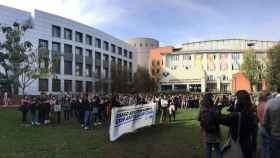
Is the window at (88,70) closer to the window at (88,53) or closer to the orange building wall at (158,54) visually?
the window at (88,53)

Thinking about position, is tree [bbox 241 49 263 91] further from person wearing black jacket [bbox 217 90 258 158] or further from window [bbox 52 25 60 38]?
person wearing black jacket [bbox 217 90 258 158]

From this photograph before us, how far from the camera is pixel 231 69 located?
110375 mm

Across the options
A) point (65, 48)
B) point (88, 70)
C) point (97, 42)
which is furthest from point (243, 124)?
point (97, 42)

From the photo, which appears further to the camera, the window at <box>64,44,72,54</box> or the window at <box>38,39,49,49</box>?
the window at <box>64,44,72,54</box>

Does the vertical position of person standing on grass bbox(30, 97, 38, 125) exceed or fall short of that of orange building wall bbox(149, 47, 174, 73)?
it falls short

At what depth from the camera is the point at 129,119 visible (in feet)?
54.6

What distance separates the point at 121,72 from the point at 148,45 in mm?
63349

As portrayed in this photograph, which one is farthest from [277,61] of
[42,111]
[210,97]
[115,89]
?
[210,97]

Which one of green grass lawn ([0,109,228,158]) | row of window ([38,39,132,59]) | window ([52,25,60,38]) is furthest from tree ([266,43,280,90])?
green grass lawn ([0,109,228,158])

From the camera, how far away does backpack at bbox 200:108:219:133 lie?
7.59m

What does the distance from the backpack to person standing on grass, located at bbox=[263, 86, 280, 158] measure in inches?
43.4

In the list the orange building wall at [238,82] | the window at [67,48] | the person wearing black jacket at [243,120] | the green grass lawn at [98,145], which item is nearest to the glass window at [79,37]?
the window at [67,48]

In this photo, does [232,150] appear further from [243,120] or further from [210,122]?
[210,122]

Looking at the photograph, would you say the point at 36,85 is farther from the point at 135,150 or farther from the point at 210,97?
the point at 210,97
